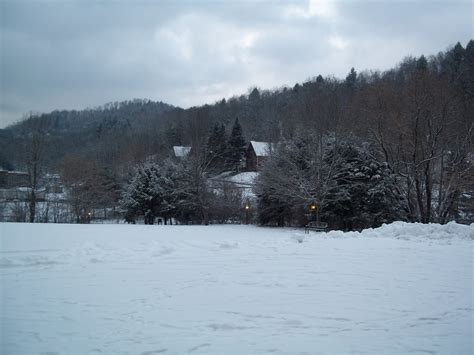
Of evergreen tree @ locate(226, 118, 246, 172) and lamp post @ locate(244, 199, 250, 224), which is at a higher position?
evergreen tree @ locate(226, 118, 246, 172)

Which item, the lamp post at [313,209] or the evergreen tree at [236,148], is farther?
the evergreen tree at [236,148]

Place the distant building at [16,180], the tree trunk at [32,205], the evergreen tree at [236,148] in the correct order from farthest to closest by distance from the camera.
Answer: the evergreen tree at [236,148] → the distant building at [16,180] → the tree trunk at [32,205]

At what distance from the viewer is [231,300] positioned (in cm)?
618

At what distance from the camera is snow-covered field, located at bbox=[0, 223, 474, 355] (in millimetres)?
4621

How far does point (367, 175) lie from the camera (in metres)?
27.8

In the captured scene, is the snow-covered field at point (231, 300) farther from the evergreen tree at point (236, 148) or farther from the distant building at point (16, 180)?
the evergreen tree at point (236, 148)

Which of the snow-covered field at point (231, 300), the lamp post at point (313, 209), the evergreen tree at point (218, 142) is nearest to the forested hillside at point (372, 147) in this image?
the lamp post at point (313, 209)

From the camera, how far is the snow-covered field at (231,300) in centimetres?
462

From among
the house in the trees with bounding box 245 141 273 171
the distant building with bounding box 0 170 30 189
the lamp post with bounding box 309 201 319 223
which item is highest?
the house in the trees with bounding box 245 141 273 171

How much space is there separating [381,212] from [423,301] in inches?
873

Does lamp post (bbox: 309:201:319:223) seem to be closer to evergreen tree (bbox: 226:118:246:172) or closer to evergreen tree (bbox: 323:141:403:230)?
evergreen tree (bbox: 323:141:403:230)

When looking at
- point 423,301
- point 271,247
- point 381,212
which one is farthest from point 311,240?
point 381,212

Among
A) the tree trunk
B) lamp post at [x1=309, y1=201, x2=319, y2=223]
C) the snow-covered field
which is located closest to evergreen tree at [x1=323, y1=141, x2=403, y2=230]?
lamp post at [x1=309, y1=201, x2=319, y2=223]

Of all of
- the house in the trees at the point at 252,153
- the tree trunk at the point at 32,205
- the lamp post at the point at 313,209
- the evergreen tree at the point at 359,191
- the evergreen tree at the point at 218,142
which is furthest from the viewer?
the house in the trees at the point at 252,153
